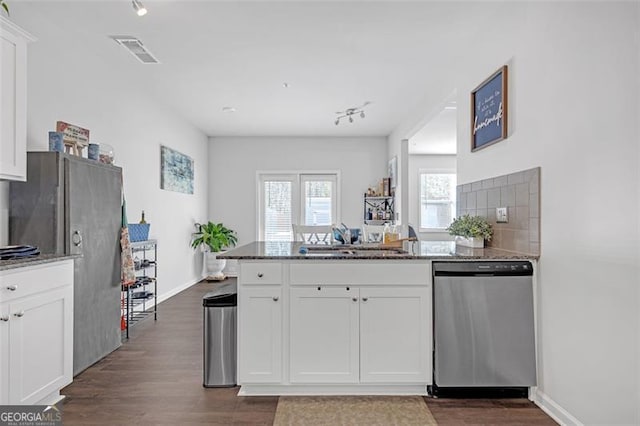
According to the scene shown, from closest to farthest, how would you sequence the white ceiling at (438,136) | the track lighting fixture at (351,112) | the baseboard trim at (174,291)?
the baseboard trim at (174,291)
the track lighting fixture at (351,112)
the white ceiling at (438,136)

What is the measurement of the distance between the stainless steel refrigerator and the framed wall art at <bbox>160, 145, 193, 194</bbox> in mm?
2092

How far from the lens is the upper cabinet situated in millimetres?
2342

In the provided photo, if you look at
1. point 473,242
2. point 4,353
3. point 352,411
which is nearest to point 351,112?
point 473,242

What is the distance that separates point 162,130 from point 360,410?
14.9 feet

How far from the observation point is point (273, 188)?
792cm

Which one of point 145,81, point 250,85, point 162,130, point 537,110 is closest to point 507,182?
point 537,110

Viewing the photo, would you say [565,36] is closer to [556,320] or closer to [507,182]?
[507,182]

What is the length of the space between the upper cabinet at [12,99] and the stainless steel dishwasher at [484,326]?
2.64 meters

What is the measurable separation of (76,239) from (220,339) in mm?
1248

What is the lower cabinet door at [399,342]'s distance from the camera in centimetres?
257

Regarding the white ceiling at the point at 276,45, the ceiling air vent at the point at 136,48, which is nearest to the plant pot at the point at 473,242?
the white ceiling at the point at 276,45

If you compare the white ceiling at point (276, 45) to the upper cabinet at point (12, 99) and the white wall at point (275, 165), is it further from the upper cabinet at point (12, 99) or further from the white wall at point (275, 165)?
the white wall at point (275, 165)

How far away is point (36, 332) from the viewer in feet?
7.55

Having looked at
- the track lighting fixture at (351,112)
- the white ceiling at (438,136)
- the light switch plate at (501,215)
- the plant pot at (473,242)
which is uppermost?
the track lighting fixture at (351,112)
